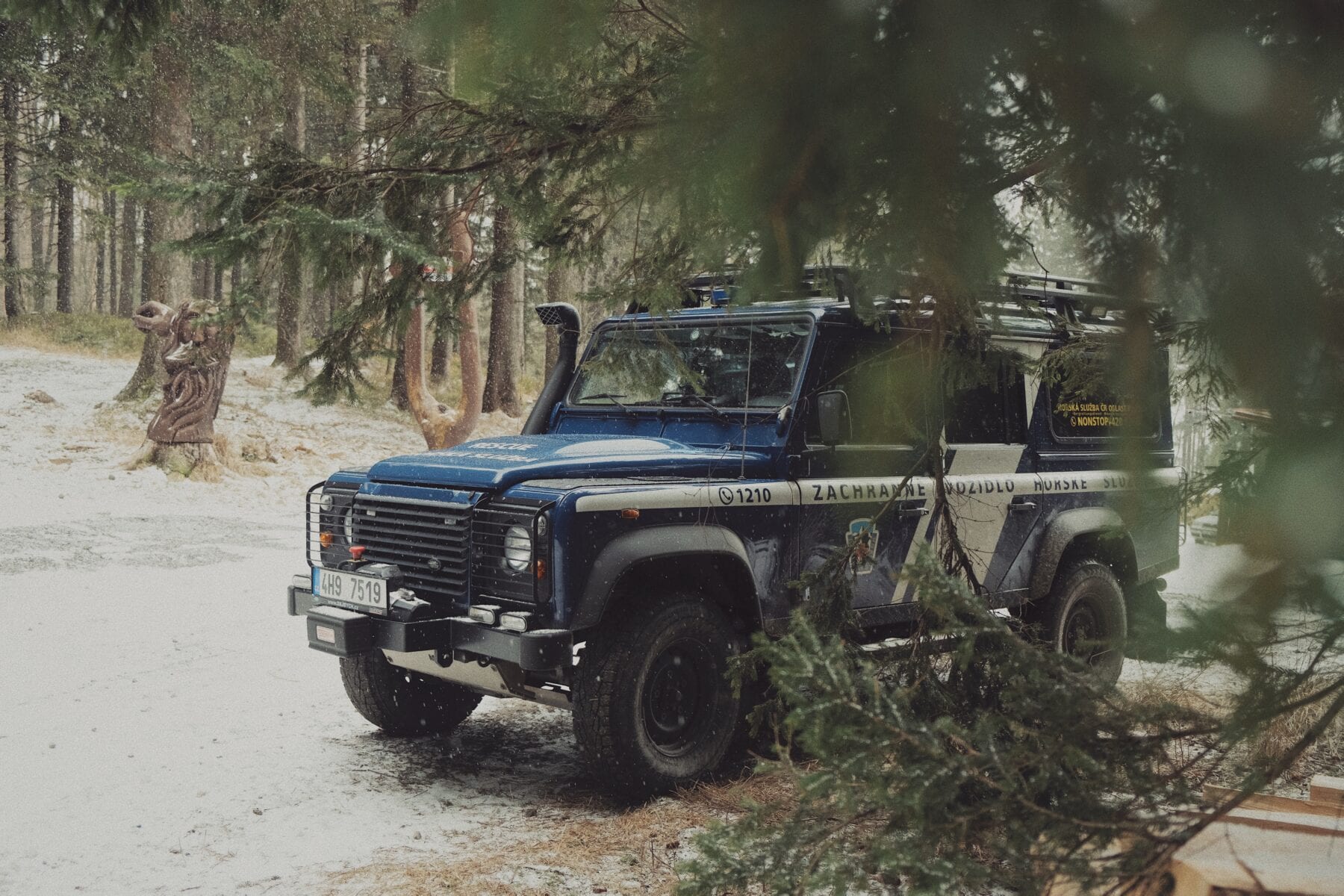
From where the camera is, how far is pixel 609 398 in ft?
21.1

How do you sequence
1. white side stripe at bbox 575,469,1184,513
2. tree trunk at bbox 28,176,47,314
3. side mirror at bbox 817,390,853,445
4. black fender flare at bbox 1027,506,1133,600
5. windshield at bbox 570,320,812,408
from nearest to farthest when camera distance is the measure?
white side stripe at bbox 575,469,1184,513 → side mirror at bbox 817,390,853,445 → windshield at bbox 570,320,812,408 → black fender flare at bbox 1027,506,1133,600 → tree trunk at bbox 28,176,47,314

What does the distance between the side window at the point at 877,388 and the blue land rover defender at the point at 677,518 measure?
16 mm

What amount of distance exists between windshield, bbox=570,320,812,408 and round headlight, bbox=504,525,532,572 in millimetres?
1307

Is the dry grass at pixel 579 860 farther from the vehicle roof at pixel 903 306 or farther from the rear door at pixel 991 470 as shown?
the rear door at pixel 991 470

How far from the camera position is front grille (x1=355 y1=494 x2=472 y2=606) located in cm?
507

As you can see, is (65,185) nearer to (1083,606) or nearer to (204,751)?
(204,751)

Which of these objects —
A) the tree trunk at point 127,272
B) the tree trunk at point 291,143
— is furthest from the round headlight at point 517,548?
the tree trunk at point 127,272

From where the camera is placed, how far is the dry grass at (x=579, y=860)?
13.2 ft

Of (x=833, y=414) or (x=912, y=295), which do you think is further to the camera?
(x=833, y=414)

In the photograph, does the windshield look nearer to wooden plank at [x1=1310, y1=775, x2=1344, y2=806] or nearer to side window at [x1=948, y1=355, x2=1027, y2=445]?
→ side window at [x1=948, y1=355, x2=1027, y2=445]

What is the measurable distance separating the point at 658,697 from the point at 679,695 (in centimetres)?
11

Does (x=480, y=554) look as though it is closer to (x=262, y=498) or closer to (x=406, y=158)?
(x=406, y=158)

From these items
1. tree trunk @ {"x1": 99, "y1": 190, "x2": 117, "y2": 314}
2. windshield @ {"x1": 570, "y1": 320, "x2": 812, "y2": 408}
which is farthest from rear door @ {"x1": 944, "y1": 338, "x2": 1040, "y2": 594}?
tree trunk @ {"x1": 99, "y1": 190, "x2": 117, "y2": 314}

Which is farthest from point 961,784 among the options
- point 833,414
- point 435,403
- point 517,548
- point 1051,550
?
point 435,403
